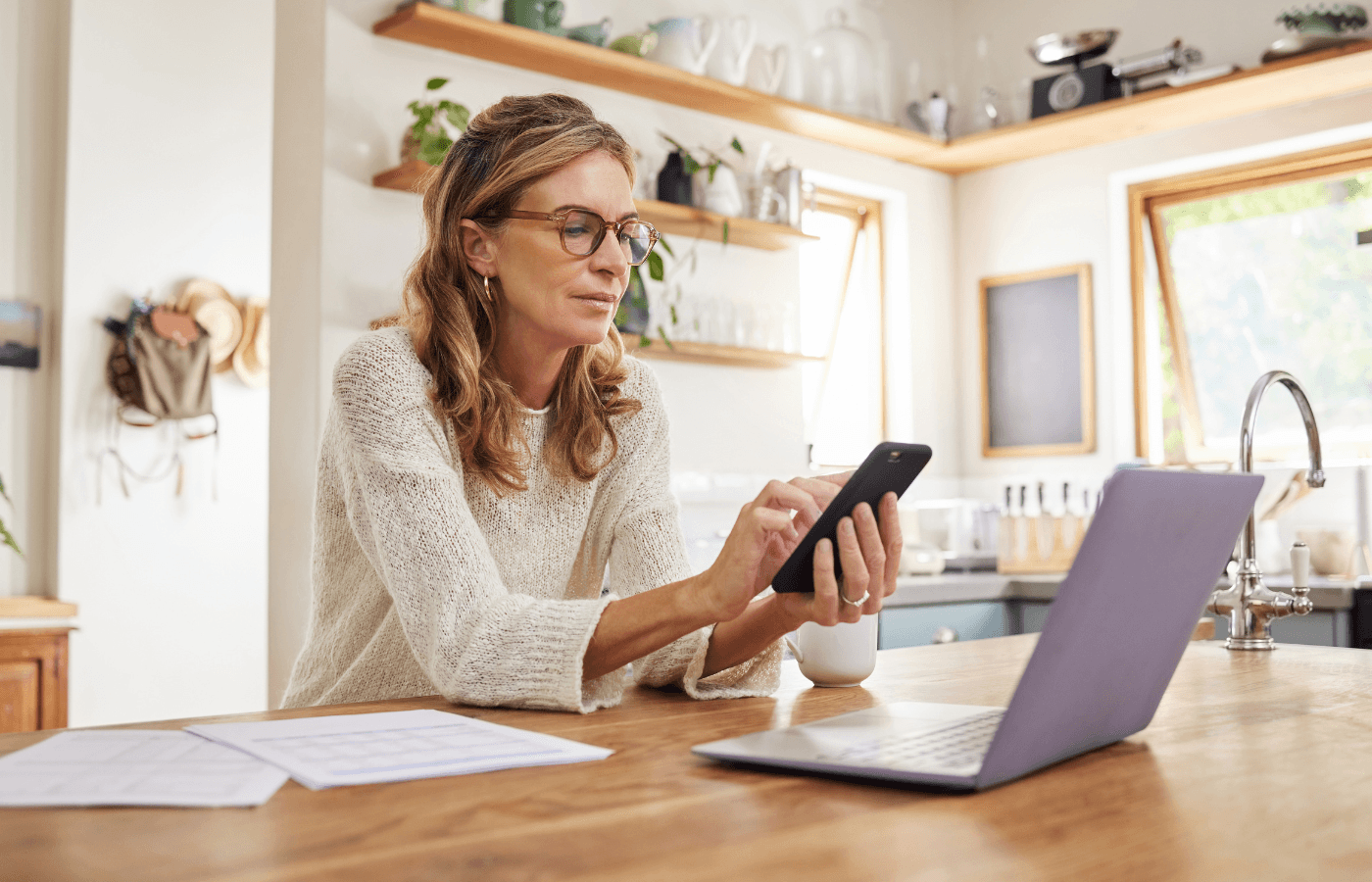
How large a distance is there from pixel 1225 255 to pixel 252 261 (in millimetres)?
3340

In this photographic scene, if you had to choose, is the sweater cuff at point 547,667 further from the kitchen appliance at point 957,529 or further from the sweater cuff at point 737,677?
the kitchen appliance at point 957,529

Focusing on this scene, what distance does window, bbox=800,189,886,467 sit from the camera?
15.1ft

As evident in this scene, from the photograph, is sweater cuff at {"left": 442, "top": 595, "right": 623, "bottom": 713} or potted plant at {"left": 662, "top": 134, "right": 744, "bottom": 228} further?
potted plant at {"left": 662, "top": 134, "right": 744, "bottom": 228}

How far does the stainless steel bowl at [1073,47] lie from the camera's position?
4.07 m

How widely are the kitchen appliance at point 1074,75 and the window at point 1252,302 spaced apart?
1.49 ft

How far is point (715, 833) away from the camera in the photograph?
673 millimetres

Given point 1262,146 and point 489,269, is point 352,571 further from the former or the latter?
point 1262,146

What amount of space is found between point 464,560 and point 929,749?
56 centimetres

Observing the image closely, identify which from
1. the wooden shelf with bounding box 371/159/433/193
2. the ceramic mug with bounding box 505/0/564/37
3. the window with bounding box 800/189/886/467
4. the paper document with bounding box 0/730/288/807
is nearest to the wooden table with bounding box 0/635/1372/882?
the paper document with bounding box 0/730/288/807

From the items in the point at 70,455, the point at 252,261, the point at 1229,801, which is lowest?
the point at 1229,801

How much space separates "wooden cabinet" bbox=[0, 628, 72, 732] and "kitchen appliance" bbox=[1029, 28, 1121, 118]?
11.5 ft

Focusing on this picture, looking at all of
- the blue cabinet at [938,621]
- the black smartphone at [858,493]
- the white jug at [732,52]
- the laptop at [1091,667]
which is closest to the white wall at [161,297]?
the white jug at [732,52]

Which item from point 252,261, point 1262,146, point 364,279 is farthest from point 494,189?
point 1262,146

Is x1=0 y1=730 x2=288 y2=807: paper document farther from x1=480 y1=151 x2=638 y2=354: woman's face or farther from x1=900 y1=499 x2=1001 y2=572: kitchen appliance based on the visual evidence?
x1=900 y1=499 x2=1001 y2=572: kitchen appliance
